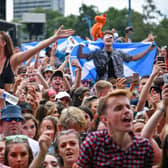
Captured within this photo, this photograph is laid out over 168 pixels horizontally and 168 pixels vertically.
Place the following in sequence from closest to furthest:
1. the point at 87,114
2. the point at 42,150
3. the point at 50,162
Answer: the point at 42,150 → the point at 50,162 → the point at 87,114

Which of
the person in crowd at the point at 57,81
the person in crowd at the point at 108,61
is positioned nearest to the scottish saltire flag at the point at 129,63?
the person in crowd at the point at 108,61

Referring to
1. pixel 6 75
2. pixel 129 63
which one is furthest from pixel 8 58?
pixel 129 63

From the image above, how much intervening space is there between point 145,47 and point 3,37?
21.8 feet

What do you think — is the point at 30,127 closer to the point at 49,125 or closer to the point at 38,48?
the point at 49,125

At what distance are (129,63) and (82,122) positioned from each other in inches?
224

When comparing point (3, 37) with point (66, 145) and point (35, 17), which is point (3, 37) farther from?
point (35, 17)

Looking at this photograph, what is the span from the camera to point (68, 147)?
6.25 metres

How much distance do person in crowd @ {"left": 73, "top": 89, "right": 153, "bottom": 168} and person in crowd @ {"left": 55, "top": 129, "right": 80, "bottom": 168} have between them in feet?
3.67

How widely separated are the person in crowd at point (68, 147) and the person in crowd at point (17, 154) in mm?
335

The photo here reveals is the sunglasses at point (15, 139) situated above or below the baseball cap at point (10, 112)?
below

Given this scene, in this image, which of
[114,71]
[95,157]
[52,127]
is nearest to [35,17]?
[114,71]

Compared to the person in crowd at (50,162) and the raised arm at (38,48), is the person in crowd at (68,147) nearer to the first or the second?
the person in crowd at (50,162)

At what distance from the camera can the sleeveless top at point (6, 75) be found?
7.09 metres

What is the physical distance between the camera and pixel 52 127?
7.38m
